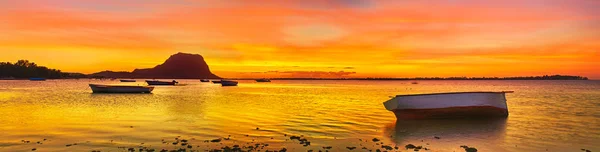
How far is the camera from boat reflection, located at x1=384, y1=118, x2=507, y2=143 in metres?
19.3

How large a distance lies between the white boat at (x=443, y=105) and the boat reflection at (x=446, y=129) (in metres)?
0.69

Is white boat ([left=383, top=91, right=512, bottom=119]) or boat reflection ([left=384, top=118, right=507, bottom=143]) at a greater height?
white boat ([left=383, top=91, right=512, bottom=119])

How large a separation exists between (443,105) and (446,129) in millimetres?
4572


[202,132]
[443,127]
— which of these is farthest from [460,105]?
[202,132]

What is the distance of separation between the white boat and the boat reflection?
0.69 m

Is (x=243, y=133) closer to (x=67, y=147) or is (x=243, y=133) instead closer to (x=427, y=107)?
(x=67, y=147)

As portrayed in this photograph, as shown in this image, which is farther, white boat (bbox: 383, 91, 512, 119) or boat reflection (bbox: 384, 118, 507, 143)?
white boat (bbox: 383, 91, 512, 119)

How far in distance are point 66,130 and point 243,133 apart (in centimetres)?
867

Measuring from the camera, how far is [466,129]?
22094mm

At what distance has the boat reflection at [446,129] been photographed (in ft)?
63.5

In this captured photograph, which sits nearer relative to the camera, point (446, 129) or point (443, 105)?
point (446, 129)

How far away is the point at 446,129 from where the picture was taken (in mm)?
22000

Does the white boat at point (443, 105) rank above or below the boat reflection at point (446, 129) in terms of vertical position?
above

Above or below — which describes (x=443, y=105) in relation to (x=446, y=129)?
above
